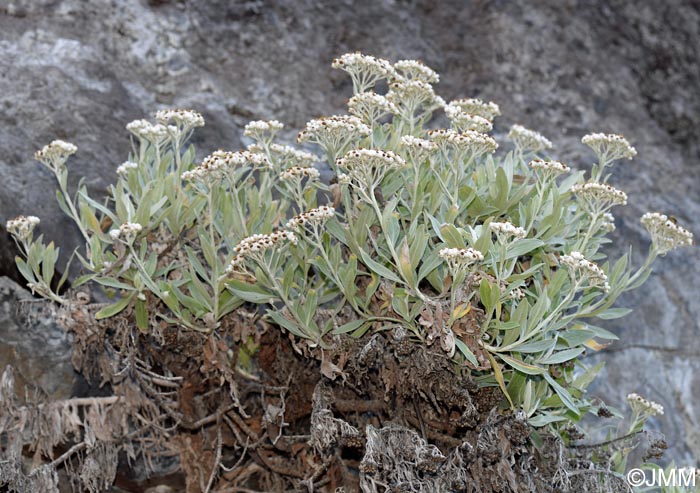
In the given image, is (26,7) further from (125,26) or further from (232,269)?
(232,269)

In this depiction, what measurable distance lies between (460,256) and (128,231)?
1.33 metres

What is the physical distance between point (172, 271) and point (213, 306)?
35 cm

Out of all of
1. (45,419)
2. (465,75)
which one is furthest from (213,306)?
(465,75)

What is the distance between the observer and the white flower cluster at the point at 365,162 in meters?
2.80

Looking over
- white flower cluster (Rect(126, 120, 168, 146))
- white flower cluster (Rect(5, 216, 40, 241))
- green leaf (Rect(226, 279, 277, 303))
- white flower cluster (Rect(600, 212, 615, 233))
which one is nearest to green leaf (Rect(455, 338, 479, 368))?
green leaf (Rect(226, 279, 277, 303))

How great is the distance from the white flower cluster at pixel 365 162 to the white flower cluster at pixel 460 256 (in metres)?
0.40

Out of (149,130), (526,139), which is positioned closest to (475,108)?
(526,139)

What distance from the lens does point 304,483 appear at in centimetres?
330

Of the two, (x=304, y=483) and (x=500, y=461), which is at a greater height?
(x=500, y=461)

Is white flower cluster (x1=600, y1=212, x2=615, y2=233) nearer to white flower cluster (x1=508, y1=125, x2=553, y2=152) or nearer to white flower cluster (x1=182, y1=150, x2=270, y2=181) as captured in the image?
white flower cluster (x1=508, y1=125, x2=553, y2=152)

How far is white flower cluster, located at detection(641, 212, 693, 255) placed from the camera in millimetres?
3201

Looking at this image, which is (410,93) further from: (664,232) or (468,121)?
(664,232)

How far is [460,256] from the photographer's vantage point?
2.70m

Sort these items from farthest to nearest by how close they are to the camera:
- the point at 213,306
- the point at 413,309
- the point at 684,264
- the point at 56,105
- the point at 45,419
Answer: the point at 684,264 < the point at 56,105 < the point at 45,419 < the point at 213,306 < the point at 413,309
